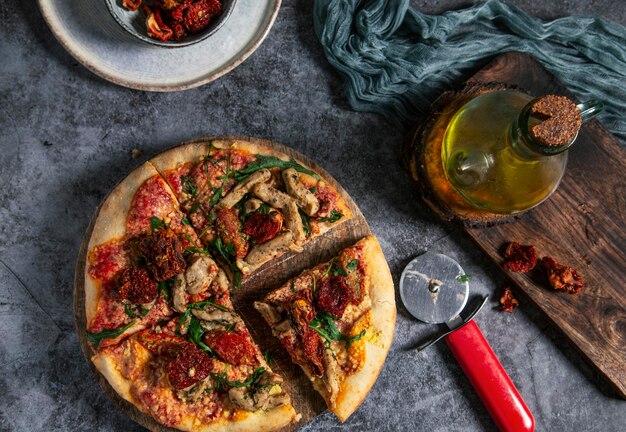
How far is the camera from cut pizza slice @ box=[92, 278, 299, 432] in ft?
12.7

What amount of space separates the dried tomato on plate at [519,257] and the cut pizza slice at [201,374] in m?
1.74

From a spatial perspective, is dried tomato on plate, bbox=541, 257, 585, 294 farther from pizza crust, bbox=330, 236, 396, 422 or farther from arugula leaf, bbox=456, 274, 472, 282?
pizza crust, bbox=330, 236, 396, 422

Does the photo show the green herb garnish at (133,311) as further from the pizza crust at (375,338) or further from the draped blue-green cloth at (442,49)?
the draped blue-green cloth at (442,49)

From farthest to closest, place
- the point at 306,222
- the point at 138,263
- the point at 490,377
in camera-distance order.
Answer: the point at 490,377
the point at 306,222
the point at 138,263

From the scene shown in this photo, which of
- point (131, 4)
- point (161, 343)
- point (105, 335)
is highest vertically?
point (131, 4)

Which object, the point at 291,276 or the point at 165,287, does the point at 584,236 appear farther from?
the point at 165,287

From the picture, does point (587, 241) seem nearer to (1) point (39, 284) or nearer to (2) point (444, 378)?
(2) point (444, 378)

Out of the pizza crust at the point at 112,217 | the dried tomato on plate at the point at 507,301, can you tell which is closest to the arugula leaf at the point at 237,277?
the pizza crust at the point at 112,217

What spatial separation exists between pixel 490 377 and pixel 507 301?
55cm

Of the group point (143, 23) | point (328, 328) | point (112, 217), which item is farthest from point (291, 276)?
point (143, 23)

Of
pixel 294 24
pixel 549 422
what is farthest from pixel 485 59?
pixel 549 422

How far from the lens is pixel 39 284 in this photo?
14.4ft

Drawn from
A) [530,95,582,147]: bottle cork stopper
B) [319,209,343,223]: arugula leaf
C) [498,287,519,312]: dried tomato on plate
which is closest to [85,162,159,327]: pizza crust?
[319,209,343,223]: arugula leaf

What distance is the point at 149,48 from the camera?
13.6 ft
